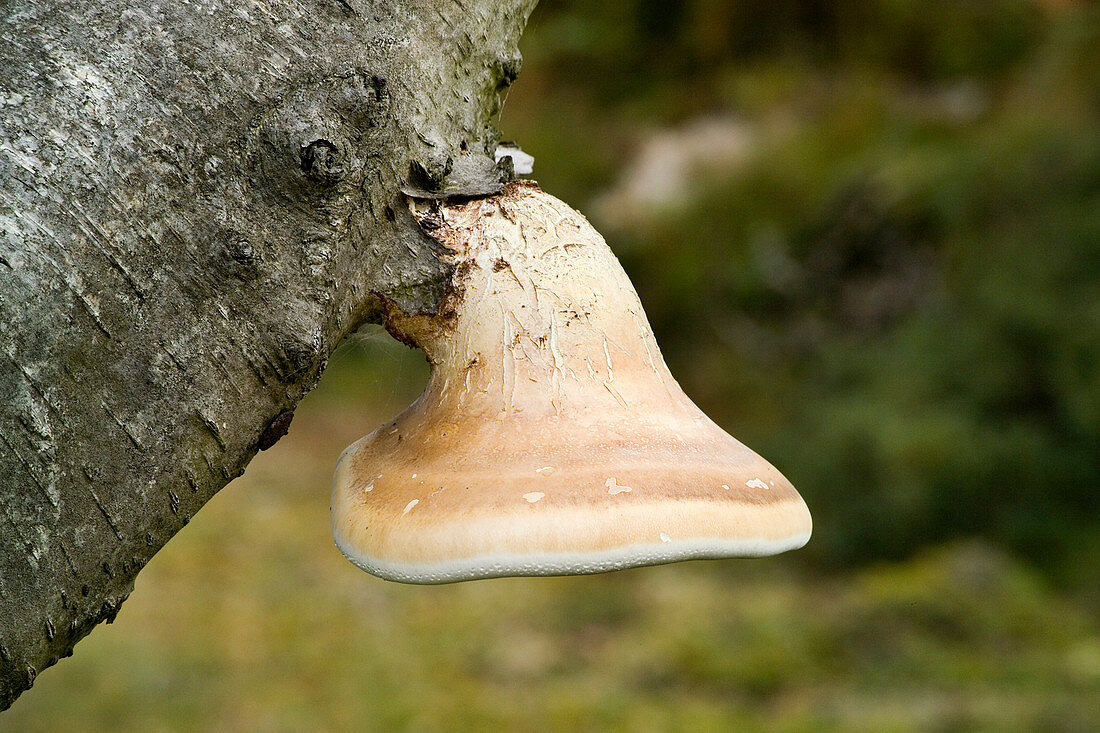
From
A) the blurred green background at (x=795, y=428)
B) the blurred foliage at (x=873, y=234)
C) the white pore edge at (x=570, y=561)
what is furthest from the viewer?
the blurred foliage at (x=873, y=234)

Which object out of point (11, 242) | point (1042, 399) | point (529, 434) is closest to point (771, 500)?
point (529, 434)

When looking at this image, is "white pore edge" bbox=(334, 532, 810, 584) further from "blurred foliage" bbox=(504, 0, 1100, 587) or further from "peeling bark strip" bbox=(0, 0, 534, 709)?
"blurred foliage" bbox=(504, 0, 1100, 587)

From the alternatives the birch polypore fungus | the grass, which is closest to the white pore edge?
the birch polypore fungus

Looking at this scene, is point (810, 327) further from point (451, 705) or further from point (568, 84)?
point (451, 705)

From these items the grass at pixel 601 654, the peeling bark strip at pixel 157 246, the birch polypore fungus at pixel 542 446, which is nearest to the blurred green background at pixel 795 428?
the grass at pixel 601 654

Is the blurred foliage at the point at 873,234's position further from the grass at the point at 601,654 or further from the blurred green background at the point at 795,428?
the grass at the point at 601,654

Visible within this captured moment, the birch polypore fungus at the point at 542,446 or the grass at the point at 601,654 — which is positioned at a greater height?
the birch polypore fungus at the point at 542,446
